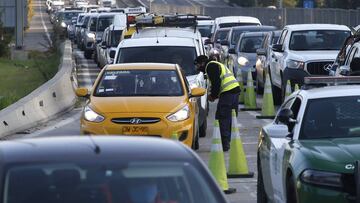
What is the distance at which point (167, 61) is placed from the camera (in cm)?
2106

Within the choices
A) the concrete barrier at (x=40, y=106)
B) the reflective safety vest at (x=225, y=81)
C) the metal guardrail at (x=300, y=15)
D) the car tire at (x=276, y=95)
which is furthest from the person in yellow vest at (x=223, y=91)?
the metal guardrail at (x=300, y=15)

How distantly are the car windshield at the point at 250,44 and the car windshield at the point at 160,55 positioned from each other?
11.5 metres

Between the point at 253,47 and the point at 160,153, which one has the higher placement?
the point at 160,153

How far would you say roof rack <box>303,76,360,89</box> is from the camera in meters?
11.8

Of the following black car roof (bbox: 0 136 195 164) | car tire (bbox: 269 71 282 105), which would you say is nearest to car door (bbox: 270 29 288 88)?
car tire (bbox: 269 71 282 105)

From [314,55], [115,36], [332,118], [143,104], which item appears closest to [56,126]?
[314,55]

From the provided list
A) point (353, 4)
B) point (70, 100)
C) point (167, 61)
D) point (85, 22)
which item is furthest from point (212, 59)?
point (353, 4)

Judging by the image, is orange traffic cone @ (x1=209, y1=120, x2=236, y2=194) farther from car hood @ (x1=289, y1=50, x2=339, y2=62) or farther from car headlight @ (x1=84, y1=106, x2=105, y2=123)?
car hood @ (x1=289, y1=50, x2=339, y2=62)

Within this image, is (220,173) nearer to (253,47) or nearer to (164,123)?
(164,123)

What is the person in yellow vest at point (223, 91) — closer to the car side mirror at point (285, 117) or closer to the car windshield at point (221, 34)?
the car side mirror at point (285, 117)

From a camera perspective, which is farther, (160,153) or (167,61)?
(167,61)

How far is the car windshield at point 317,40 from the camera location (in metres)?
25.9

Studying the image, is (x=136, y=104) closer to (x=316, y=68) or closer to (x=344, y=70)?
(x=344, y=70)

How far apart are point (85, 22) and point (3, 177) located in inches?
1926
